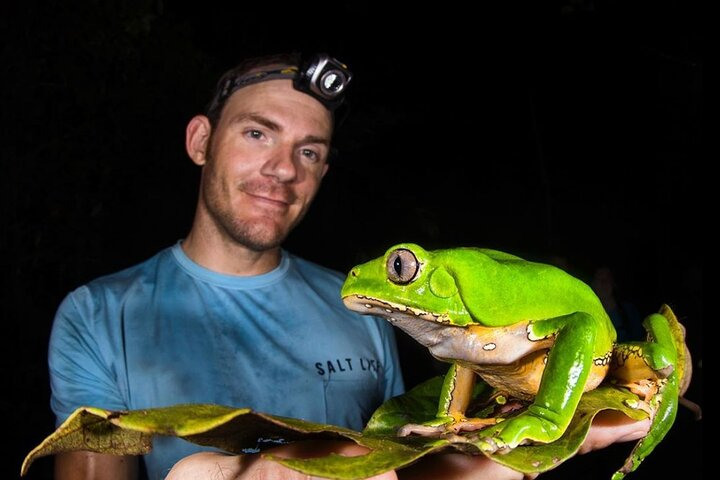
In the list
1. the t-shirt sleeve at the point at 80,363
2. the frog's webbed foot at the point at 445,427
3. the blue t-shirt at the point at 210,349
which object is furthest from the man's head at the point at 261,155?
the frog's webbed foot at the point at 445,427

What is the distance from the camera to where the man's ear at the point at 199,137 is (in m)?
2.36

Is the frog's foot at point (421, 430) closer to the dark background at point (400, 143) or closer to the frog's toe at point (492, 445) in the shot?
the frog's toe at point (492, 445)

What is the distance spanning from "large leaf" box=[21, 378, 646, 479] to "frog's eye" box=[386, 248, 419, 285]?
0.22 meters

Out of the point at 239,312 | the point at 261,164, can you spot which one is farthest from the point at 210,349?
the point at 261,164


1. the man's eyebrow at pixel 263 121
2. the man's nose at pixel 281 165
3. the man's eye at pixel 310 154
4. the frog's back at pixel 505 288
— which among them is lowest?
the frog's back at pixel 505 288

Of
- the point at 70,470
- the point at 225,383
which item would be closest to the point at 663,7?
the point at 225,383

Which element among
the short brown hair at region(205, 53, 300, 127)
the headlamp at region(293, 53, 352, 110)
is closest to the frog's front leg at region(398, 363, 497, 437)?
the headlamp at region(293, 53, 352, 110)

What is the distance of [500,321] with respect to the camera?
Result: 807 millimetres

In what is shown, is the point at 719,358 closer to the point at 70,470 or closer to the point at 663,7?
the point at 70,470

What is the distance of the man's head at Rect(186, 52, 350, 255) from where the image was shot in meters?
2.11

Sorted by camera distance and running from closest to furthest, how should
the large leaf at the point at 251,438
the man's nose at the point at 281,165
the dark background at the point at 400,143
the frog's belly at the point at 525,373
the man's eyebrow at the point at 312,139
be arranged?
the large leaf at the point at 251,438, the frog's belly at the point at 525,373, the man's nose at the point at 281,165, the man's eyebrow at the point at 312,139, the dark background at the point at 400,143

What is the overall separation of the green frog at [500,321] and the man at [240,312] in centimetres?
119

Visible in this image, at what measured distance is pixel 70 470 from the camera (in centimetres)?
176

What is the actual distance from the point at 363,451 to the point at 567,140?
5807 millimetres
